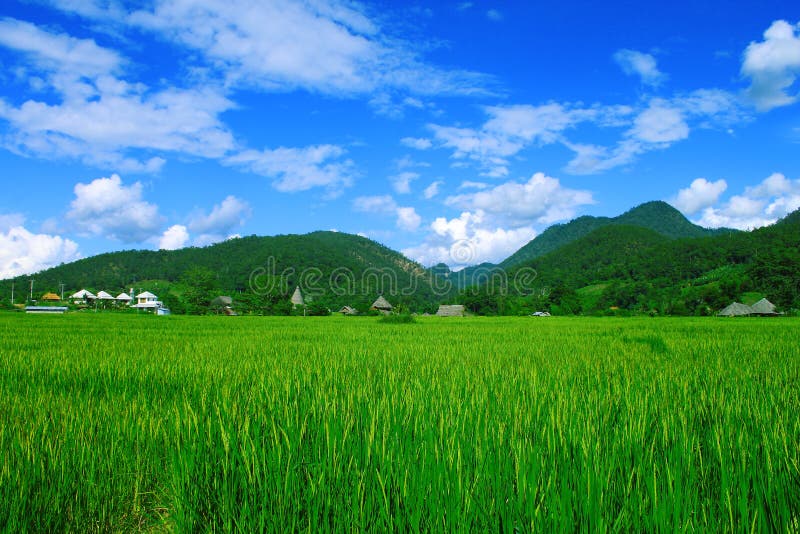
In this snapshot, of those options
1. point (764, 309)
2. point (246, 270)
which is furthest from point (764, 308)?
point (246, 270)

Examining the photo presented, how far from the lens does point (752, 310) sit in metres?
49.6

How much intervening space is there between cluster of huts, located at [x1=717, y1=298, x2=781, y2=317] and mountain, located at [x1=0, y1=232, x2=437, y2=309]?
56.1 meters

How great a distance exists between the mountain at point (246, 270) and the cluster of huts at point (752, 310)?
2208 inches

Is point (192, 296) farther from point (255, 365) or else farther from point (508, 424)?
point (508, 424)

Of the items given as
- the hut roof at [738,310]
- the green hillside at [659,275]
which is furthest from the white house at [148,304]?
the hut roof at [738,310]

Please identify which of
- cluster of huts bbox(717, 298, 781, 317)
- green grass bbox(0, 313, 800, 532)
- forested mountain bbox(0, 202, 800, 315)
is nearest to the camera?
green grass bbox(0, 313, 800, 532)

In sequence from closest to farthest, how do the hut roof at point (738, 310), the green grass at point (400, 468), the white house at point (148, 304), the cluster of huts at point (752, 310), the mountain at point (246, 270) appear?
the green grass at point (400, 468) < the cluster of huts at point (752, 310) < the hut roof at point (738, 310) < the white house at point (148, 304) < the mountain at point (246, 270)

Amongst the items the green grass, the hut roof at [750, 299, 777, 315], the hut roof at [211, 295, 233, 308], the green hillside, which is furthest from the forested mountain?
the green grass

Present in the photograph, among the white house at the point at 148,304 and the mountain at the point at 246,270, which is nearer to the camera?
the white house at the point at 148,304

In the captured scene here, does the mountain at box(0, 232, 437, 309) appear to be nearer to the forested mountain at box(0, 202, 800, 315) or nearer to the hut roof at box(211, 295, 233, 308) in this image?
the forested mountain at box(0, 202, 800, 315)

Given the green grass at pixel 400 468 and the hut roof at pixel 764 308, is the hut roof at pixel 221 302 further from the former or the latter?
the hut roof at pixel 764 308

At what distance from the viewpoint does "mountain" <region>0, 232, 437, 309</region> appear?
323 feet

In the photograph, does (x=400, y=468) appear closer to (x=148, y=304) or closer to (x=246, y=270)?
(x=148, y=304)

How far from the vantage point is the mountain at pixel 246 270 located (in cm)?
9831
